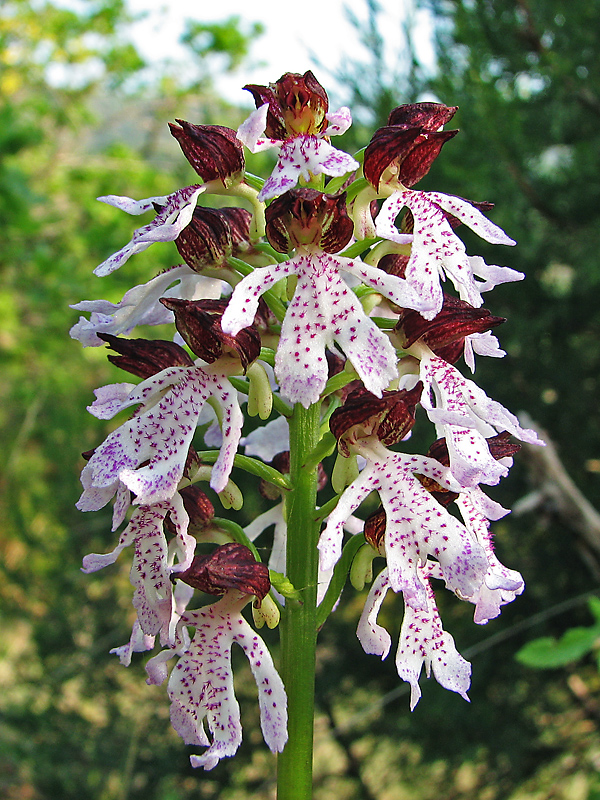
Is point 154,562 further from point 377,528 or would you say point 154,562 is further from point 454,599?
point 454,599

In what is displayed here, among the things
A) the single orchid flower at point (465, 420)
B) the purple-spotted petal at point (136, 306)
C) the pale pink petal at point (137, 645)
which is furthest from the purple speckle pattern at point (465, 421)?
the pale pink petal at point (137, 645)

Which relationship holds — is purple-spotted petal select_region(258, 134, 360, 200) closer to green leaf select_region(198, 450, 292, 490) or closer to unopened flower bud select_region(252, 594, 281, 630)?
green leaf select_region(198, 450, 292, 490)

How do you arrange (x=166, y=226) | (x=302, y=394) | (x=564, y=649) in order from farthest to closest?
(x=564, y=649)
(x=166, y=226)
(x=302, y=394)

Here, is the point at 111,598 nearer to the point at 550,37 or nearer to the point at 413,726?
the point at 413,726

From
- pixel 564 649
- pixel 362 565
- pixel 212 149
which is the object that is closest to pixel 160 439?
pixel 362 565

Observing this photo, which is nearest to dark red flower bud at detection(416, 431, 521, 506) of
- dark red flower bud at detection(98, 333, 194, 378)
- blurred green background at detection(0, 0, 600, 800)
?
dark red flower bud at detection(98, 333, 194, 378)

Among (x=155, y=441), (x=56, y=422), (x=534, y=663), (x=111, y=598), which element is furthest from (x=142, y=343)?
(x=56, y=422)
